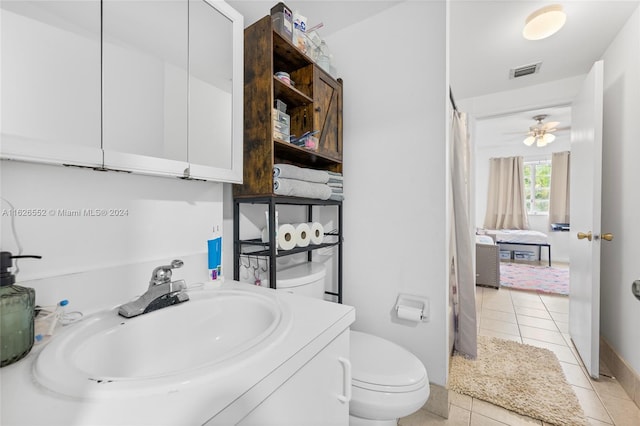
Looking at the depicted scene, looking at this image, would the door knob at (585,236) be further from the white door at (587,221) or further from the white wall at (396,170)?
the white wall at (396,170)

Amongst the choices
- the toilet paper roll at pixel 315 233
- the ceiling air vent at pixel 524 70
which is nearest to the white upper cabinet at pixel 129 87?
the toilet paper roll at pixel 315 233

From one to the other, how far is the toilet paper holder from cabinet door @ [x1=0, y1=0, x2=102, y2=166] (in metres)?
1.48

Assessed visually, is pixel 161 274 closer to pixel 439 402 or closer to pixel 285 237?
pixel 285 237

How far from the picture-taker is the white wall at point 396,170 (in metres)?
1.45

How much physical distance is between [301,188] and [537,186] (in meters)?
7.02

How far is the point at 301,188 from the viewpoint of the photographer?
132 cm

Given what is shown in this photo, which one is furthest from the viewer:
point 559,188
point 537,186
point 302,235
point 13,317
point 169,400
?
point 537,186

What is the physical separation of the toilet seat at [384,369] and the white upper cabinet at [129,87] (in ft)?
3.30

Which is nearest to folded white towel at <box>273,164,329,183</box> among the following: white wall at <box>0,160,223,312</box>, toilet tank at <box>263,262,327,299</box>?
white wall at <box>0,160,223,312</box>

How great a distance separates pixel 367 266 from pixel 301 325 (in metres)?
1.01

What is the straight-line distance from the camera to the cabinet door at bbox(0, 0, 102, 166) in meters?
0.64

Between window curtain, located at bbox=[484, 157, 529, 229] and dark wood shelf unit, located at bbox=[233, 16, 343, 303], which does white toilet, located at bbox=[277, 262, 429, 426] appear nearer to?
dark wood shelf unit, located at bbox=[233, 16, 343, 303]

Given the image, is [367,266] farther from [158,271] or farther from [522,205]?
[522,205]

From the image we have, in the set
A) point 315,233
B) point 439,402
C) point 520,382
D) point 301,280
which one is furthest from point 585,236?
point 301,280
